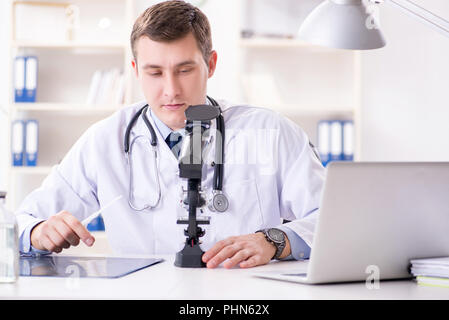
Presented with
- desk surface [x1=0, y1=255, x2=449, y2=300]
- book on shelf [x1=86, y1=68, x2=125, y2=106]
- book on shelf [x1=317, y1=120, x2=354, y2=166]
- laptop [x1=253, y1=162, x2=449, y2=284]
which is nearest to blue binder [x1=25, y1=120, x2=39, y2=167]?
book on shelf [x1=86, y1=68, x2=125, y2=106]

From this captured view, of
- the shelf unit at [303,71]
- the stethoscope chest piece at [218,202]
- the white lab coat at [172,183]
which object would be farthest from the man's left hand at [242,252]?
the shelf unit at [303,71]

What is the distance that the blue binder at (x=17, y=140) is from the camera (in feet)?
12.4

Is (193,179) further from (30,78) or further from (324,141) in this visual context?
(30,78)

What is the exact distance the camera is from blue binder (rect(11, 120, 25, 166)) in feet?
12.4

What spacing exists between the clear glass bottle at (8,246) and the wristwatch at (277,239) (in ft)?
1.90

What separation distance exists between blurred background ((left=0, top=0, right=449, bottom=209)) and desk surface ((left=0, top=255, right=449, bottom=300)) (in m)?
2.77

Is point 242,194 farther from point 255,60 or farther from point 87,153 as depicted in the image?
→ point 255,60

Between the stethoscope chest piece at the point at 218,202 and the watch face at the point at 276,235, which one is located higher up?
the stethoscope chest piece at the point at 218,202

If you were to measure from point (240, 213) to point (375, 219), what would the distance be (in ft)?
2.75

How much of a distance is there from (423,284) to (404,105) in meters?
2.99

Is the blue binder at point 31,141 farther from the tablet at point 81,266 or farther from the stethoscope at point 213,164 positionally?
the tablet at point 81,266

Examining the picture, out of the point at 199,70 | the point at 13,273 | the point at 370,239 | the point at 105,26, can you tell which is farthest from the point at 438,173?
the point at 105,26

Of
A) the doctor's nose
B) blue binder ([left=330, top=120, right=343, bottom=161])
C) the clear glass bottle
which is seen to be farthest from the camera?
blue binder ([left=330, top=120, right=343, bottom=161])

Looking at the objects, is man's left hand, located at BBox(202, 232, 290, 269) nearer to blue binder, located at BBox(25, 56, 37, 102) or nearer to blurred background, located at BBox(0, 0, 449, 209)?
blurred background, located at BBox(0, 0, 449, 209)
